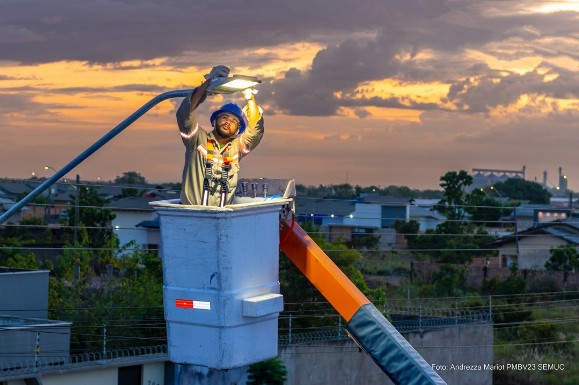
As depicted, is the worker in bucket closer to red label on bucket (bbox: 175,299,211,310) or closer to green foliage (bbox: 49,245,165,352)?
red label on bucket (bbox: 175,299,211,310)

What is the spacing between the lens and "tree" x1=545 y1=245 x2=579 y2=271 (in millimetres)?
69625

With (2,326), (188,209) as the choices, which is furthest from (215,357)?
(2,326)

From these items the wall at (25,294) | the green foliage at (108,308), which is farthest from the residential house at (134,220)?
the wall at (25,294)

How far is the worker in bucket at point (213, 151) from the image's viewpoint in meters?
13.5

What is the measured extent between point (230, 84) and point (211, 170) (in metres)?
1.25

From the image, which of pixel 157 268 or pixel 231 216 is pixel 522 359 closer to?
pixel 157 268

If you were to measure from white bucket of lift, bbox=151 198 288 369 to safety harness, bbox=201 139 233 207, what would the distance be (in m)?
0.60

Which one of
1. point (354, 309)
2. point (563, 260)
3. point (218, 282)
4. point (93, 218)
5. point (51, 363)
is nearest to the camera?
point (218, 282)

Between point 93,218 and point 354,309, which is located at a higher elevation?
point 93,218

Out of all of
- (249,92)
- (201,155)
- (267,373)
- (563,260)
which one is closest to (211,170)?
(201,155)

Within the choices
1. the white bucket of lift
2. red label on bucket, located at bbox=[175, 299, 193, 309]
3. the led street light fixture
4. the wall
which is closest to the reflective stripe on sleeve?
the led street light fixture

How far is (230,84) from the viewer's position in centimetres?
1289

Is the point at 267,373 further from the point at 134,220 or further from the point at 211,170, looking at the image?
the point at 134,220

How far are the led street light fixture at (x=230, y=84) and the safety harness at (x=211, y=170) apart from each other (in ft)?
3.09
